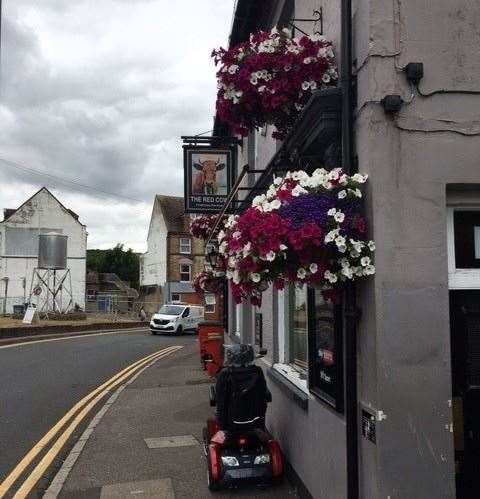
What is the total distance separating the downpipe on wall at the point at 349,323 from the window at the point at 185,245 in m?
49.0

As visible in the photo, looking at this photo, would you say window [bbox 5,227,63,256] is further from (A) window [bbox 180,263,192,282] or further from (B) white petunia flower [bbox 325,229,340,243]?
(B) white petunia flower [bbox 325,229,340,243]

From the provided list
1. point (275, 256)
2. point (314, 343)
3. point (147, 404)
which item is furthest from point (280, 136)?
point (147, 404)

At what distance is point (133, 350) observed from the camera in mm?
23094

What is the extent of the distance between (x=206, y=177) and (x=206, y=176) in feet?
0.07

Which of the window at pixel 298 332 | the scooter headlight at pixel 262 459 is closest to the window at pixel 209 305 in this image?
the window at pixel 298 332

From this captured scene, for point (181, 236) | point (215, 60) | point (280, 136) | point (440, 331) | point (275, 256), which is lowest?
point (440, 331)

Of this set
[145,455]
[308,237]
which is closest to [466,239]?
[308,237]

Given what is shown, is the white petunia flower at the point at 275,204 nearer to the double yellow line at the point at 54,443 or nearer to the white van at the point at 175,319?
the double yellow line at the point at 54,443

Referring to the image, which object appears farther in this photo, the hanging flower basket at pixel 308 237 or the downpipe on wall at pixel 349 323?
the downpipe on wall at pixel 349 323

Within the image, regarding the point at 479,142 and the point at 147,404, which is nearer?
the point at 479,142

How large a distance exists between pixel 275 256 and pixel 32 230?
54.8m

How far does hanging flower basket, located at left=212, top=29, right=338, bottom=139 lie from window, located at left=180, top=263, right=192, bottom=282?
4728 centimetres

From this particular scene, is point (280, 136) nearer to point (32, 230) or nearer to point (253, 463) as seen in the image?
point (253, 463)

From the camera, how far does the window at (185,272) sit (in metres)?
52.4
